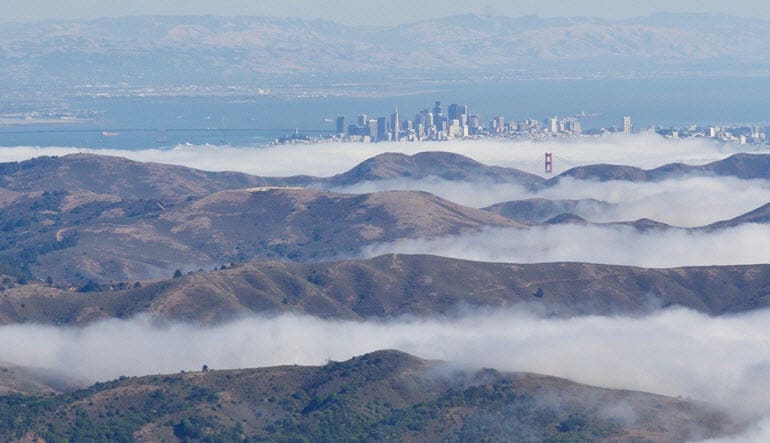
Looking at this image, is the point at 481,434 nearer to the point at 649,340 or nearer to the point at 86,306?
the point at 649,340

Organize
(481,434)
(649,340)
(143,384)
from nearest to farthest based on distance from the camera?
1. (481,434)
2. (143,384)
3. (649,340)

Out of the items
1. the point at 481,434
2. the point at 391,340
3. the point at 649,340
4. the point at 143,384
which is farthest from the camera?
the point at 391,340

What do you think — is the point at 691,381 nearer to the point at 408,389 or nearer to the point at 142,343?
the point at 408,389

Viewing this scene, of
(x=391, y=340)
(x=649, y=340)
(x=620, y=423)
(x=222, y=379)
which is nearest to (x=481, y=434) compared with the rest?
(x=620, y=423)

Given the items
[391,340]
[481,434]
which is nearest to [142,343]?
[391,340]

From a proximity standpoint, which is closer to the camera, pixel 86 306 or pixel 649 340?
pixel 649 340

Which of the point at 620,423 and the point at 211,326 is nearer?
the point at 620,423
